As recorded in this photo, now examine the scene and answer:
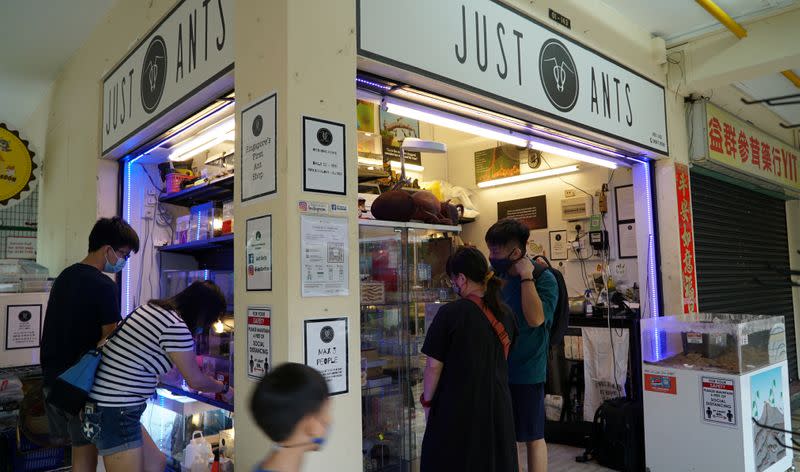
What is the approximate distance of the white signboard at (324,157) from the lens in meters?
2.21

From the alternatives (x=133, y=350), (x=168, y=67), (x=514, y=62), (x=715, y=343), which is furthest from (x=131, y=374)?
(x=715, y=343)

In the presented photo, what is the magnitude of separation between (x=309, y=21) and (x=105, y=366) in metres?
1.86

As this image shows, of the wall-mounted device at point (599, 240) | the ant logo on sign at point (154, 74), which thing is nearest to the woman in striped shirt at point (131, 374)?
the ant logo on sign at point (154, 74)

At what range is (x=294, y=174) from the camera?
7.09ft

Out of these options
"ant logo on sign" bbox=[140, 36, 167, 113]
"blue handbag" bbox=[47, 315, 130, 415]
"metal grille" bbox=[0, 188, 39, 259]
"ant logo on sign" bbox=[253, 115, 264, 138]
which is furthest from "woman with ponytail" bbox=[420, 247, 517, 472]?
"metal grille" bbox=[0, 188, 39, 259]

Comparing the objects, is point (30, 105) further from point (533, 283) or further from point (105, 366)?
point (533, 283)

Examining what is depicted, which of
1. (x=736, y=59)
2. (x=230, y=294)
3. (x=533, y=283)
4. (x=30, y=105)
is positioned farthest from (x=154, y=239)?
(x=736, y=59)

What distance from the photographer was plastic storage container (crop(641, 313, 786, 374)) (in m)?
3.76

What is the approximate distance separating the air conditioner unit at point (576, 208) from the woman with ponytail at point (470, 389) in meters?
3.73

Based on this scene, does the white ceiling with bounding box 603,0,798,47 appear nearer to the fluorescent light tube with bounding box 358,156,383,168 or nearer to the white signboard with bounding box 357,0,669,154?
the white signboard with bounding box 357,0,669,154

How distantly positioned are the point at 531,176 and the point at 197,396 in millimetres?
4498

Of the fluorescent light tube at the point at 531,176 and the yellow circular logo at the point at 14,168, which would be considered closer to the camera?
the yellow circular logo at the point at 14,168

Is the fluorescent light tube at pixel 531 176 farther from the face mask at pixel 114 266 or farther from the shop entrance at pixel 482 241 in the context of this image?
the face mask at pixel 114 266

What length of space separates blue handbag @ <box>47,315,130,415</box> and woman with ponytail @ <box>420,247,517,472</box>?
1.56m
